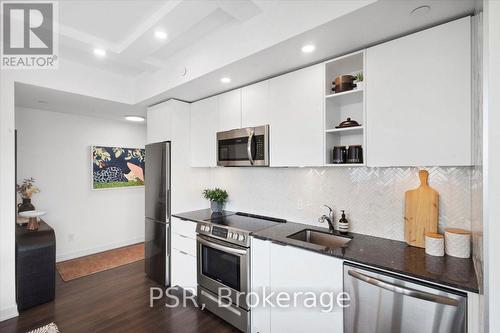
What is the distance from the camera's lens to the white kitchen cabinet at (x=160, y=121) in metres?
3.04

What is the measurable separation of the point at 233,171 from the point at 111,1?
2045 mm

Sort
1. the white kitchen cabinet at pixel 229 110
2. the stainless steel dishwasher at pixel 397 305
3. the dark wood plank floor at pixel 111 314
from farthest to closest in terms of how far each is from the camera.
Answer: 1. the white kitchen cabinet at pixel 229 110
2. the dark wood plank floor at pixel 111 314
3. the stainless steel dishwasher at pixel 397 305

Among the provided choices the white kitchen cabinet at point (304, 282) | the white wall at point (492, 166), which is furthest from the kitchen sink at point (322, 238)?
the white wall at point (492, 166)

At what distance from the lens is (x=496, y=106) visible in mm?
896

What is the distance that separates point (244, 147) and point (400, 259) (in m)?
1.62

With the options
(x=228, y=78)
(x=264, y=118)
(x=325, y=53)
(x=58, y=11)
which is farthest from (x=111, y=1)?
(x=325, y=53)

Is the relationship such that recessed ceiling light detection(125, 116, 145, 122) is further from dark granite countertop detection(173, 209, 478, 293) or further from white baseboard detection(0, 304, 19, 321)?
dark granite countertop detection(173, 209, 478, 293)

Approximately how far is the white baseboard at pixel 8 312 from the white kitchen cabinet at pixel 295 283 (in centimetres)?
243

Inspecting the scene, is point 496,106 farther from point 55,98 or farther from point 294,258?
point 55,98

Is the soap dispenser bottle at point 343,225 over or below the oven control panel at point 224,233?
over

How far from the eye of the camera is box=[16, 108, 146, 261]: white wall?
3.59 meters

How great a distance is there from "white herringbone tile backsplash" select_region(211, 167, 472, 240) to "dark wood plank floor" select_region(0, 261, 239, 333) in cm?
129

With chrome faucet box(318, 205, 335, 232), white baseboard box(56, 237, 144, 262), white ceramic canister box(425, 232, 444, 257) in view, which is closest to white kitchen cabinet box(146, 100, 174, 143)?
chrome faucet box(318, 205, 335, 232)

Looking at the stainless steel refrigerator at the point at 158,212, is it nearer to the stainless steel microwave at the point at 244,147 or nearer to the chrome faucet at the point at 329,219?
the stainless steel microwave at the point at 244,147
